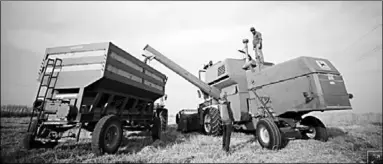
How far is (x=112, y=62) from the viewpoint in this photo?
14.0 feet

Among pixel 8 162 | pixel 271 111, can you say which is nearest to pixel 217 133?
pixel 271 111

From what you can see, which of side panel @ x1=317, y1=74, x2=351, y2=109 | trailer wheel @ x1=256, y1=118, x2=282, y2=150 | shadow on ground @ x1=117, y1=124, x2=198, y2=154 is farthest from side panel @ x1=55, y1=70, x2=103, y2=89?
side panel @ x1=317, y1=74, x2=351, y2=109

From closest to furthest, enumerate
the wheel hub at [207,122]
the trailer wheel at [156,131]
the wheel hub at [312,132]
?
the wheel hub at [312,132] → the trailer wheel at [156,131] → the wheel hub at [207,122]

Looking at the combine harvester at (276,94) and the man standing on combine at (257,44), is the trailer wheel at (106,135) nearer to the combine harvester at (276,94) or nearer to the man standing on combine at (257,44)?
the combine harvester at (276,94)

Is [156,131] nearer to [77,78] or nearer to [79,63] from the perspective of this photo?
[77,78]

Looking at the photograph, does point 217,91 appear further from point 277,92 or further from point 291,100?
point 291,100

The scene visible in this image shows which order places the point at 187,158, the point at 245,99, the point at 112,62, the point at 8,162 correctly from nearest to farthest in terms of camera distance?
the point at 8,162, the point at 187,158, the point at 112,62, the point at 245,99

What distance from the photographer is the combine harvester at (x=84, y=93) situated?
374 cm

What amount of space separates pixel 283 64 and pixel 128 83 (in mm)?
4977

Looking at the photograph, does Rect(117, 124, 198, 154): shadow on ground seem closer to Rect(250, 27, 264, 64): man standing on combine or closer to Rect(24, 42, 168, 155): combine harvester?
Rect(24, 42, 168, 155): combine harvester

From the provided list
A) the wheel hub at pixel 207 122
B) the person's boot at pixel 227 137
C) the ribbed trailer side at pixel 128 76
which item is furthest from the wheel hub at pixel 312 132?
the ribbed trailer side at pixel 128 76

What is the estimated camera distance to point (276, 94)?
18.5 ft

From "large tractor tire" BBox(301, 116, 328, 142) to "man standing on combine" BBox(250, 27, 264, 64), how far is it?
9.01 feet

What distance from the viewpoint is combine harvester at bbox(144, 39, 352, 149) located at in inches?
180
